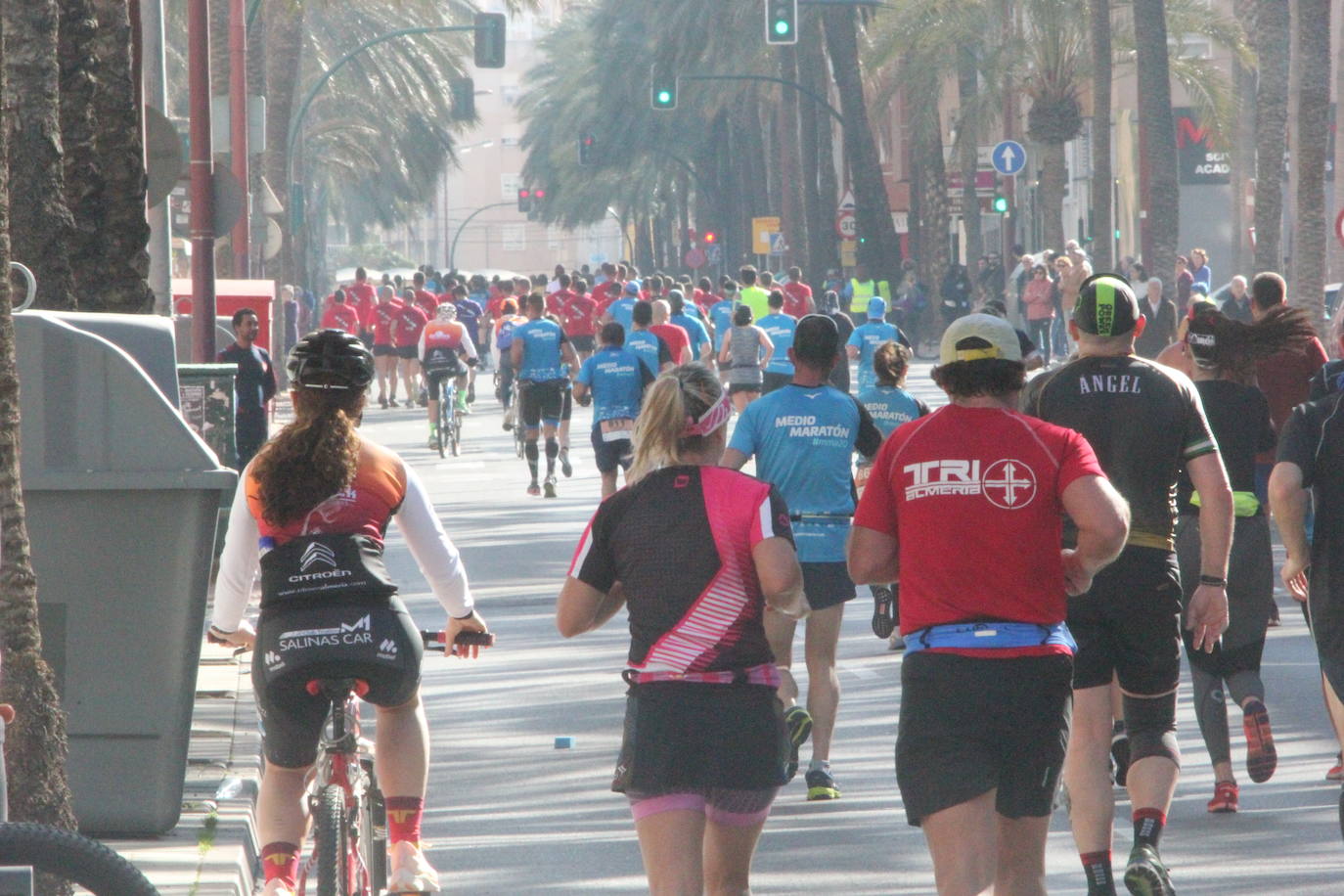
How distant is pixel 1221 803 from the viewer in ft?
27.2

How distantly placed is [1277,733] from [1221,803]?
1.74 meters

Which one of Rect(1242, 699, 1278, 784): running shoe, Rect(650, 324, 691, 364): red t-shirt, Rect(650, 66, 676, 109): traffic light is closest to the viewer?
Rect(1242, 699, 1278, 784): running shoe

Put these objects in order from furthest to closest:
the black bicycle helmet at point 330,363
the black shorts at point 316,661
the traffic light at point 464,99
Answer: the traffic light at point 464,99
the black bicycle helmet at point 330,363
the black shorts at point 316,661

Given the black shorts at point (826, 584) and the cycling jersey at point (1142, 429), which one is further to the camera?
the black shorts at point (826, 584)

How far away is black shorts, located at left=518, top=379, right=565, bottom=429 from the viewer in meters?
22.2

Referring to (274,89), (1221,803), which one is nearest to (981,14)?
(274,89)

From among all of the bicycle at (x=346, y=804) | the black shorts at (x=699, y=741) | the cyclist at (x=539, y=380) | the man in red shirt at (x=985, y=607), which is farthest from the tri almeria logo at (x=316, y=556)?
the cyclist at (x=539, y=380)

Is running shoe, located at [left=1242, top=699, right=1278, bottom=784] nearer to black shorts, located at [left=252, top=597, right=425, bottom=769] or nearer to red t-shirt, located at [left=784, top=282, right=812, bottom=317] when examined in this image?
black shorts, located at [left=252, top=597, right=425, bottom=769]

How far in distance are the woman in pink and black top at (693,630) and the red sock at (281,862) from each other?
104 cm

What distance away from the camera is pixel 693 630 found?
206 inches

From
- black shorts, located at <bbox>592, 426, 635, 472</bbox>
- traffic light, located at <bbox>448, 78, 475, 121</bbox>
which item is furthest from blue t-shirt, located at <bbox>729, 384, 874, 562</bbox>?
traffic light, located at <bbox>448, 78, 475, 121</bbox>

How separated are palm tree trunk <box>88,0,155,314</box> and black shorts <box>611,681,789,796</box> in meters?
5.51

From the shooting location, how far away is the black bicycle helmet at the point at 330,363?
19.0 ft

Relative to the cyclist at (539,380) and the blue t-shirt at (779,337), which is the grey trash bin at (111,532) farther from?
the blue t-shirt at (779,337)
